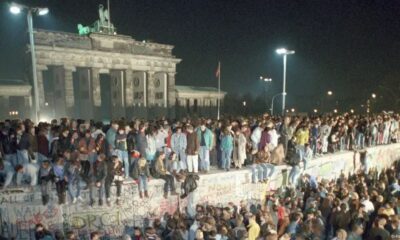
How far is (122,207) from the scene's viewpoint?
11750 mm

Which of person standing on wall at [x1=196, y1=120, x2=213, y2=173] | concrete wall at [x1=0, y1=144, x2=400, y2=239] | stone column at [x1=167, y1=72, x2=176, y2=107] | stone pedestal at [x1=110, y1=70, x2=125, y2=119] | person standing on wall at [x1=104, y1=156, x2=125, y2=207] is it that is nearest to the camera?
concrete wall at [x1=0, y1=144, x2=400, y2=239]

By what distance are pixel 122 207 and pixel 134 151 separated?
2089 mm

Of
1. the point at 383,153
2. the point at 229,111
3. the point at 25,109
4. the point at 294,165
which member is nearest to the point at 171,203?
the point at 294,165

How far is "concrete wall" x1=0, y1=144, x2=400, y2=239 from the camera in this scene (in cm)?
1040

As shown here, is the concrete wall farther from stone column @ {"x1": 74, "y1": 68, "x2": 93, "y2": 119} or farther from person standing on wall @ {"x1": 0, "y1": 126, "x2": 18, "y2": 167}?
stone column @ {"x1": 74, "y1": 68, "x2": 93, "y2": 119}

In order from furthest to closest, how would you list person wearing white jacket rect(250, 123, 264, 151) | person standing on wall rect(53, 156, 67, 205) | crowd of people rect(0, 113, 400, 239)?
person wearing white jacket rect(250, 123, 264, 151), person standing on wall rect(53, 156, 67, 205), crowd of people rect(0, 113, 400, 239)

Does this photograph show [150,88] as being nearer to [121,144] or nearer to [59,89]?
[59,89]

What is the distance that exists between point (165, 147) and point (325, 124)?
391 inches

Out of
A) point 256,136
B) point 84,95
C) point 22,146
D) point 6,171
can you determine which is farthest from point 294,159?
point 84,95

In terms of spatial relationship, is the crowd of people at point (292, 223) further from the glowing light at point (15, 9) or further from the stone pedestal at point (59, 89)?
the stone pedestal at point (59, 89)

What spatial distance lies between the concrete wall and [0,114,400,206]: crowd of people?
0.36 metres

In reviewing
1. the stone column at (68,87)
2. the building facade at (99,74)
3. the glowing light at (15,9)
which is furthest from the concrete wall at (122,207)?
the stone column at (68,87)

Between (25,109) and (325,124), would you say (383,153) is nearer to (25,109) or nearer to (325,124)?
(325,124)

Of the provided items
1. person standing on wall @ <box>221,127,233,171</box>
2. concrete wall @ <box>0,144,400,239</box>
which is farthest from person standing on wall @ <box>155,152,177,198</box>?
person standing on wall @ <box>221,127,233,171</box>
